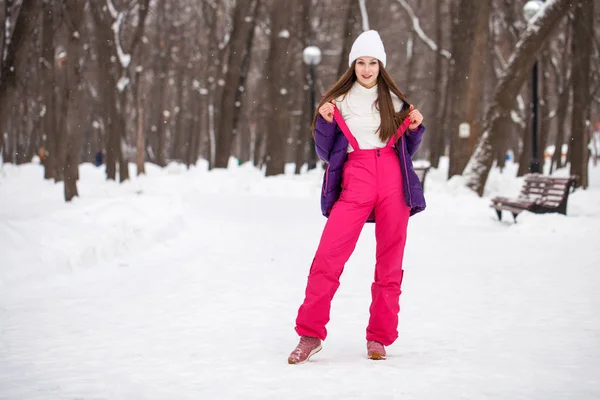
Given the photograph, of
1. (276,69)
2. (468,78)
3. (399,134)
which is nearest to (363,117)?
(399,134)

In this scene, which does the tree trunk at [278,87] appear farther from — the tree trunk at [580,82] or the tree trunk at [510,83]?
the tree trunk at [580,82]

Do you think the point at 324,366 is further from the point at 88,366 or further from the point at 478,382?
the point at 88,366

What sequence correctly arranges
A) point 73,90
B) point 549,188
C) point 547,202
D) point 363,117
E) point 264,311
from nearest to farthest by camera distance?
1. point 363,117
2. point 264,311
3. point 547,202
4. point 549,188
5. point 73,90

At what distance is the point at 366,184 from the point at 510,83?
12.5 metres

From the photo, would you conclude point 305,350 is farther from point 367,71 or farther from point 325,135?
point 367,71

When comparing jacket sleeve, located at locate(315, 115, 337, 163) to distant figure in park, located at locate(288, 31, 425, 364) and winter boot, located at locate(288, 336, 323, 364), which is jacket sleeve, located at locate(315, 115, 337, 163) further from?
winter boot, located at locate(288, 336, 323, 364)

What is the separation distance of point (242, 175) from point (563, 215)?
13360 millimetres

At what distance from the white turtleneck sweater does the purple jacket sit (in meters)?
0.08

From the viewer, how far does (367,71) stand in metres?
4.36

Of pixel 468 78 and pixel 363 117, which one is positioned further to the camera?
pixel 468 78

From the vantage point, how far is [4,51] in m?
10.5

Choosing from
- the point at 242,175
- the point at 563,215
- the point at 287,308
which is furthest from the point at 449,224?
the point at 242,175

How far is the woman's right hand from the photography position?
168 inches

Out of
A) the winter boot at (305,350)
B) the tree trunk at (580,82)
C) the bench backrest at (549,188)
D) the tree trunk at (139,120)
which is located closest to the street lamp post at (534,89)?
the tree trunk at (580,82)
